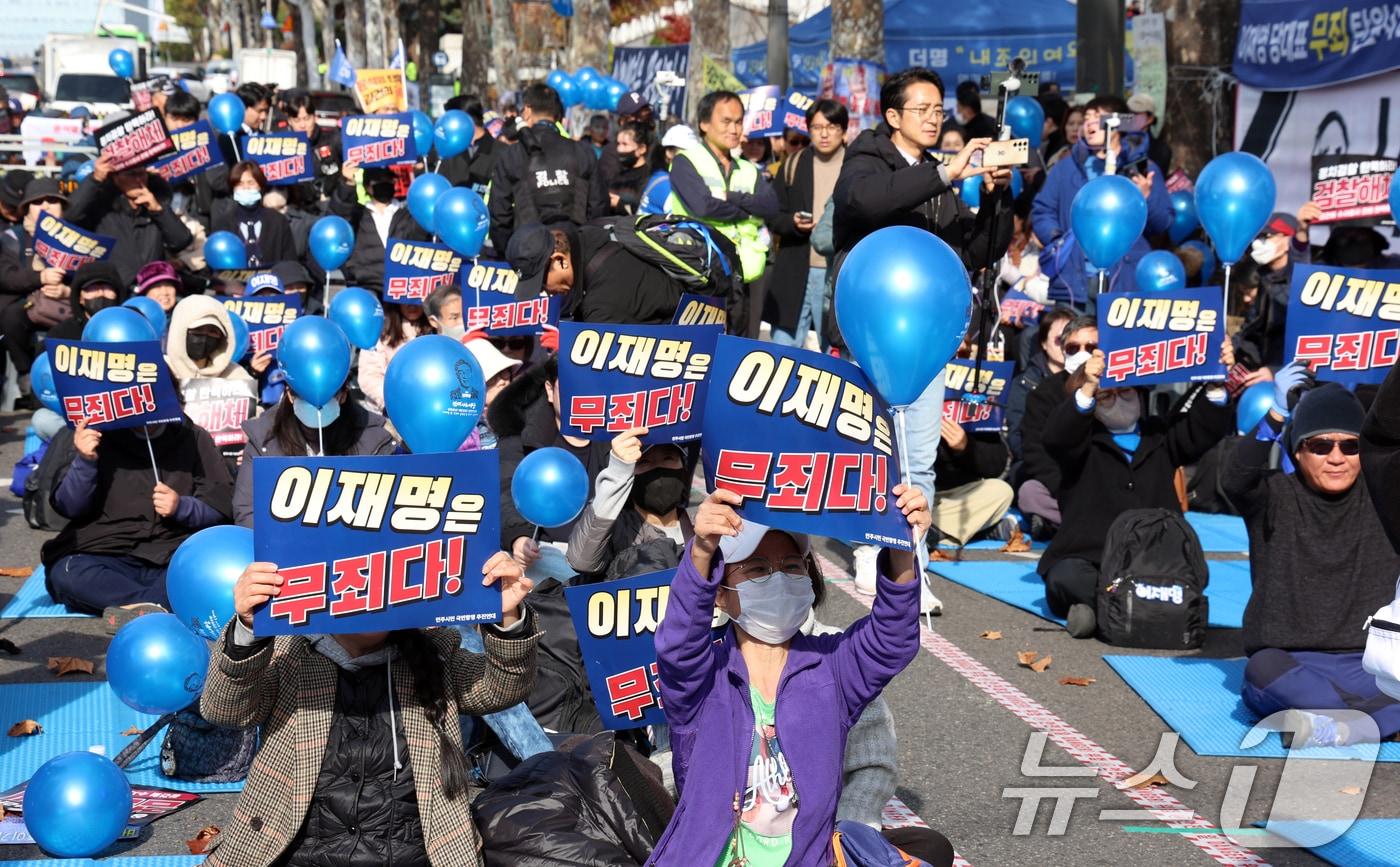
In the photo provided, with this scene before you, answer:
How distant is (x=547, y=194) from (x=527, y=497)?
7302 millimetres

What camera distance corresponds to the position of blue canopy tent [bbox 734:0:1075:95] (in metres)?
21.5

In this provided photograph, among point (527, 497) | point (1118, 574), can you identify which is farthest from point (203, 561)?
point (1118, 574)

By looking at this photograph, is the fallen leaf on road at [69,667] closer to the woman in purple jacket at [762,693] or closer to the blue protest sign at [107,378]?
the blue protest sign at [107,378]

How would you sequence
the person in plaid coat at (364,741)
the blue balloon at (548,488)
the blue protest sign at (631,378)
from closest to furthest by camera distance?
the person in plaid coat at (364,741), the blue balloon at (548,488), the blue protest sign at (631,378)

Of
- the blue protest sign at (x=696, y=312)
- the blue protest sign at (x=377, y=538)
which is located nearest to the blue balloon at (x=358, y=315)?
the blue protest sign at (x=696, y=312)

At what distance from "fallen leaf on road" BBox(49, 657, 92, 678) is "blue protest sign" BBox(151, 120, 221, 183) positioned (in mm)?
6896

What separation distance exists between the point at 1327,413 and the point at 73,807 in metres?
4.68

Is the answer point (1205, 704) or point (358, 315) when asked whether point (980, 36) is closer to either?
point (358, 315)

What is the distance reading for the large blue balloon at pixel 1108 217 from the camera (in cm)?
942

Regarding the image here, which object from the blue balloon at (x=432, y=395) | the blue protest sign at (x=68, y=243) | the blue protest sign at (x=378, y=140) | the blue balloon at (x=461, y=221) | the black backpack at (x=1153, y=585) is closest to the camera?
the blue balloon at (x=432, y=395)

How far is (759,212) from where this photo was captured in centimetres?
1109

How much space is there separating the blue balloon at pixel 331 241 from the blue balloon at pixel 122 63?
21671 mm

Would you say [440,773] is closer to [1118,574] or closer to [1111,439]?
[1118,574]

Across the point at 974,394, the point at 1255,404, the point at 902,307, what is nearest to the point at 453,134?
the point at 974,394
